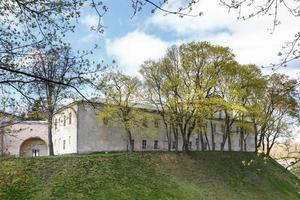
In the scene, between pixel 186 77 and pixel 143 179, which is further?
pixel 186 77

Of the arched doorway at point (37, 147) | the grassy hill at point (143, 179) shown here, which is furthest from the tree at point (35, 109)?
the arched doorway at point (37, 147)

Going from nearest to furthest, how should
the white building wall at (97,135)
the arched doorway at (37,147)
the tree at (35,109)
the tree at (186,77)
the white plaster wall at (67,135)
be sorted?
the tree at (35,109)
the tree at (186,77)
the white building wall at (97,135)
the white plaster wall at (67,135)
the arched doorway at (37,147)

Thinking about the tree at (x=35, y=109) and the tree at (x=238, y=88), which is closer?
the tree at (x=35, y=109)

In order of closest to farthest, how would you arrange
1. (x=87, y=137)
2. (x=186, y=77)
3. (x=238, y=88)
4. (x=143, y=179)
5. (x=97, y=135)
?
(x=143, y=179) < (x=186, y=77) < (x=238, y=88) < (x=87, y=137) < (x=97, y=135)

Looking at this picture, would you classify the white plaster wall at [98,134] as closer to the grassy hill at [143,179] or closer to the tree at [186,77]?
the tree at [186,77]

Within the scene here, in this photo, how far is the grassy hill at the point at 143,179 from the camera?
2712 centimetres

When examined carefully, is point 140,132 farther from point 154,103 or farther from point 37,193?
point 37,193

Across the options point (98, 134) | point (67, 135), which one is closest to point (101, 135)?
point (98, 134)

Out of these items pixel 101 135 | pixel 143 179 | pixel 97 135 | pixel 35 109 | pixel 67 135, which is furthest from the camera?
pixel 67 135

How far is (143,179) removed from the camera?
3120 centimetres

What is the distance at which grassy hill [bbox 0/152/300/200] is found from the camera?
27125 millimetres

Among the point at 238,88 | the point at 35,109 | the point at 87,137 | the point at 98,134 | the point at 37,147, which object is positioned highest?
the point at 238,88

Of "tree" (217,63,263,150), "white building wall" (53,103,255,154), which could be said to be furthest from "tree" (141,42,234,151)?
"white building wall" (53,103,255,154)

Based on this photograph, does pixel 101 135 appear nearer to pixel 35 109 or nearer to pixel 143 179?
pixel 143 179
